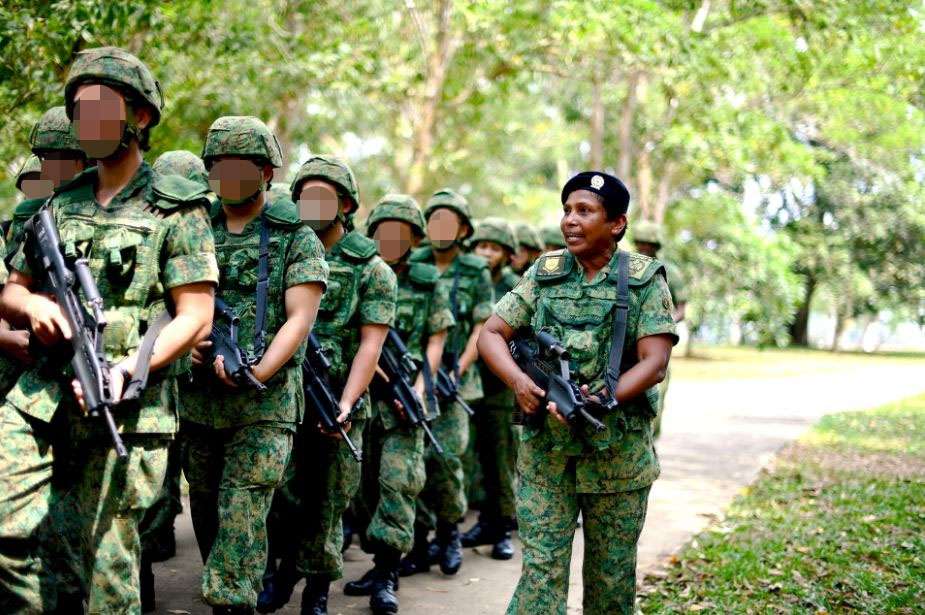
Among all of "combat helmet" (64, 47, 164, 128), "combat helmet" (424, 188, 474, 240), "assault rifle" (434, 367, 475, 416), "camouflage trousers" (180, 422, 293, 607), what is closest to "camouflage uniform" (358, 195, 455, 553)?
"assault rifle" (434, 367, 475, 416)

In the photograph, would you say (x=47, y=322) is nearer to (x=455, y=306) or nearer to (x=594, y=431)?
(x=594, y=431)

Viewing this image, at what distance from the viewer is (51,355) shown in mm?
3564

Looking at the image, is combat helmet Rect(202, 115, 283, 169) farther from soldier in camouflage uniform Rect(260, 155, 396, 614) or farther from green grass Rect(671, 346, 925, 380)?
green grass Rect(671, 346, 925, 380)

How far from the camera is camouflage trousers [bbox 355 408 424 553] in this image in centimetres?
551

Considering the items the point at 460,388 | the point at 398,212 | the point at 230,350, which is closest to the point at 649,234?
the point at 460,388

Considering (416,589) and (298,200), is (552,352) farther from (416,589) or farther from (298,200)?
(416,589)

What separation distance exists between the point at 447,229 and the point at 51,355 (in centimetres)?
365

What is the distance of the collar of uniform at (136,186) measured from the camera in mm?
3711

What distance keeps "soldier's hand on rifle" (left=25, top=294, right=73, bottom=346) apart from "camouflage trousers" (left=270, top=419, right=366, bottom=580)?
1.77 m

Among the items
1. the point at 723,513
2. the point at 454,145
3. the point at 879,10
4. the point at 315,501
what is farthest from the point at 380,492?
the point at 454,145

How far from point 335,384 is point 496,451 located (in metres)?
2.56

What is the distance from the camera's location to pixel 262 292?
4.44m

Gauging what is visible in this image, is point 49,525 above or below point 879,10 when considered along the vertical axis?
below

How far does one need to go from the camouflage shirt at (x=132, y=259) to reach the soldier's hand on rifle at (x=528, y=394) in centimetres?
129
